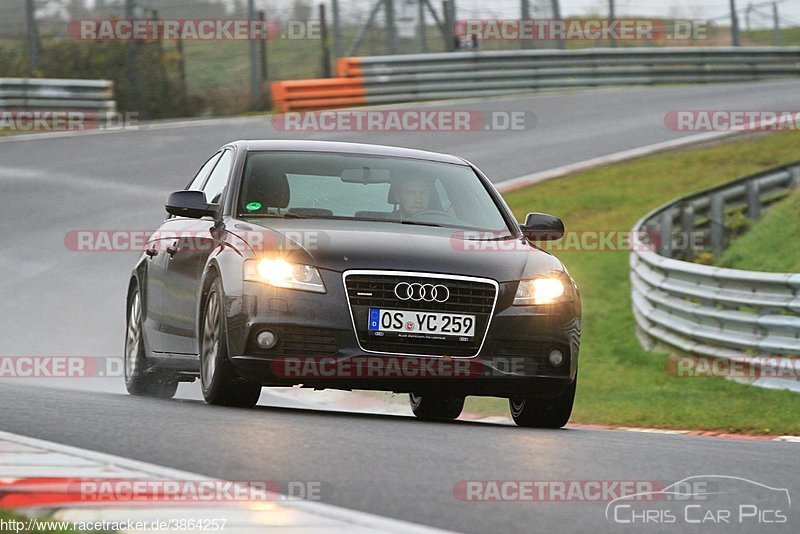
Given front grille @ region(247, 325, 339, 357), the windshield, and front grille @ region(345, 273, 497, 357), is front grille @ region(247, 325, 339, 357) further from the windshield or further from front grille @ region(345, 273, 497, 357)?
the windshield

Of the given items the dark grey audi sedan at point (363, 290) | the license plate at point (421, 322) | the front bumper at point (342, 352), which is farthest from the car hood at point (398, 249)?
the license plate at point (421, 322)

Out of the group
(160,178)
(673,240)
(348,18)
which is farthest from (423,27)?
(673,240)

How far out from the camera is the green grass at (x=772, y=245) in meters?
14.9

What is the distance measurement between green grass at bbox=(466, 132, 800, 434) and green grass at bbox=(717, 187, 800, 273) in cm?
13

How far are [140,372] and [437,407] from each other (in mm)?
1992

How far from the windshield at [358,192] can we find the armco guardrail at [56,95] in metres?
19.0

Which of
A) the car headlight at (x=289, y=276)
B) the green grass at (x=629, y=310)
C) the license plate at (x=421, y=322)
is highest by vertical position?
the car headlight at (x=289, y=276)

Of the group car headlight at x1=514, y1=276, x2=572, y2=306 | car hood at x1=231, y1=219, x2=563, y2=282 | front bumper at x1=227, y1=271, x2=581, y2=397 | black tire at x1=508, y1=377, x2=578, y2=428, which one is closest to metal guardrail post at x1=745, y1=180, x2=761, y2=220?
black tire at x1=508, y1=377, x2=578, y2=428

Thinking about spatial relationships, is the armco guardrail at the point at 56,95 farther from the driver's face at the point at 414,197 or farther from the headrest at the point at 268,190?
the driver's face at the point at 414,197

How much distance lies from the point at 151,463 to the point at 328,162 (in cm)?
348

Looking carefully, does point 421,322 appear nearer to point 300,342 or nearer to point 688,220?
point 300,342

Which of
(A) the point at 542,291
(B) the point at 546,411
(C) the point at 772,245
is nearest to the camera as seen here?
(A) the point at 542,291

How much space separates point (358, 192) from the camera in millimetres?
8578

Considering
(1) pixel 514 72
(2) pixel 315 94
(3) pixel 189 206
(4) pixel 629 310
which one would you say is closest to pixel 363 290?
(3) pixel 189 206
